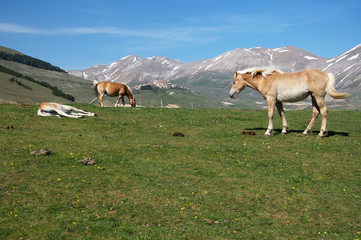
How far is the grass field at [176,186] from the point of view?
8812 mm

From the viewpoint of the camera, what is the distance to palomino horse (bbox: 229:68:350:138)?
65.5 ft

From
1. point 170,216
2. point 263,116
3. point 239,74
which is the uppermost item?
point 239,74

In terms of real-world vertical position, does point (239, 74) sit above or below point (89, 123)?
above

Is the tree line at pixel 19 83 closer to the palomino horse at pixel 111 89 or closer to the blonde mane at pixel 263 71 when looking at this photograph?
the palomino horse at pixel 111 89

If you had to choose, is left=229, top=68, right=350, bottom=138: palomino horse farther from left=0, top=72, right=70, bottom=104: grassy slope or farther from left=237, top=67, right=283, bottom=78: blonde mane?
left=0, top=72, right=70, bottom=104: grassy slope

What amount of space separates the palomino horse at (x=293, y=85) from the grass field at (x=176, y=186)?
241 cm

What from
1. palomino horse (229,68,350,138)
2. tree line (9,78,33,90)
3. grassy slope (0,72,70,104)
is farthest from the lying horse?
tree line (9,78,33,90)

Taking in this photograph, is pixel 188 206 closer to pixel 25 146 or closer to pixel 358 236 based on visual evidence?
pixel 358 236

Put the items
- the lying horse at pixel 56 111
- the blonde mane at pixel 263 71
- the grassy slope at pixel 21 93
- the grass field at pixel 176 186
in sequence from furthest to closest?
1. the grassy slope at pixel 21 93
2. the lying horse at pixel 56 111
3. the blonde mane at pixel 263 71
4. the grass field at pixel 176 186

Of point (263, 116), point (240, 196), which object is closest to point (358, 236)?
point (240, 196)

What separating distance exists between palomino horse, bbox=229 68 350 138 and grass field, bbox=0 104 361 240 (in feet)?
7.92

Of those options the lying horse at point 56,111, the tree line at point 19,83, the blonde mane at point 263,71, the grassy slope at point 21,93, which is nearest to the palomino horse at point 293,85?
the blonde mane at point 263,71

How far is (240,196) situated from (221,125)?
49.4 ft

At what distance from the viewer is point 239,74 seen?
2330 centimetres
